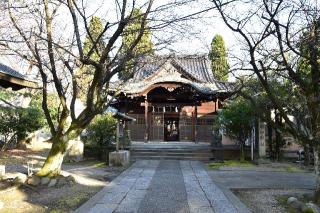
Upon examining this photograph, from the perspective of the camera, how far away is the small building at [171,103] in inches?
1072

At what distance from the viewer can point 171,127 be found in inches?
1213

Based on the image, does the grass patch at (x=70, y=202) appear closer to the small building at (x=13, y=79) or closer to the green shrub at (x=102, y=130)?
the small building at (x=13, y=79)

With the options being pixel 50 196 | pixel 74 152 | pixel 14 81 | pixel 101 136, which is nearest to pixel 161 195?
pixel 50 196

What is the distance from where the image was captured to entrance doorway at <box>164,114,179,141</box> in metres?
30.2

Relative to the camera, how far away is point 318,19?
32.3 feet

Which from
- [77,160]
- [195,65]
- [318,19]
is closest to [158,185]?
[318,19]

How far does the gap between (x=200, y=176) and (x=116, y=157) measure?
5152mm

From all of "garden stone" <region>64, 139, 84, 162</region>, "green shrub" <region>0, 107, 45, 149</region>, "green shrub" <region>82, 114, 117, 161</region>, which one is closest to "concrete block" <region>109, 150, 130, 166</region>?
"garden stone" <region>64, 139, 84, 162</region>

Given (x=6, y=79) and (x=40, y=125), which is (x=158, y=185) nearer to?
(x=6, y=79)

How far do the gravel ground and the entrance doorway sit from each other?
60.3 feet

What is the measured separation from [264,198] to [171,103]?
64.0ft

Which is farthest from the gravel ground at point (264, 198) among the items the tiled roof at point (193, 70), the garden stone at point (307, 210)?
the tiled roof at point (193, 70)

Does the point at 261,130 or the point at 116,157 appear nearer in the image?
the point at 116,157

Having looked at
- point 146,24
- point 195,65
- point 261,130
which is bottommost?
point 261,130
